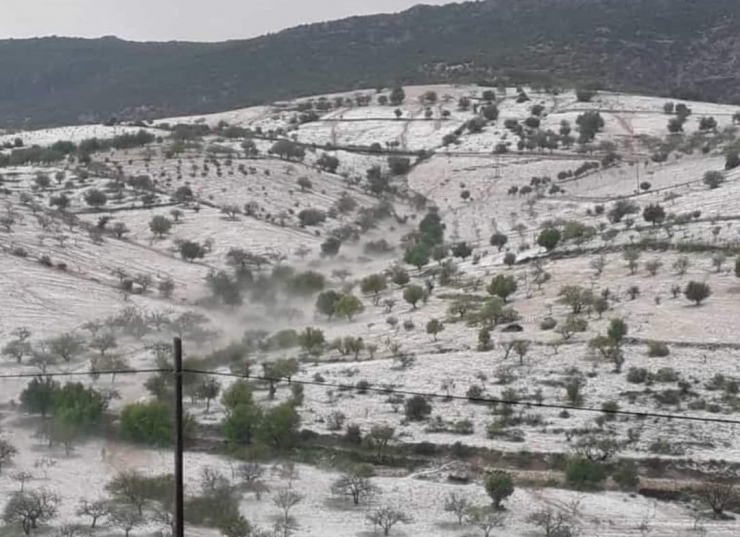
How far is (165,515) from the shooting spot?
14430 millimetres

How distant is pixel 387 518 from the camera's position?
14.6 m

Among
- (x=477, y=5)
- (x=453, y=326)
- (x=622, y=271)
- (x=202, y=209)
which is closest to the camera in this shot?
(x=453, y=326)

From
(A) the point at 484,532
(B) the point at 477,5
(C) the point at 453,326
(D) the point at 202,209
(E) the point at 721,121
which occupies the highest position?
(B) the point at 477,5

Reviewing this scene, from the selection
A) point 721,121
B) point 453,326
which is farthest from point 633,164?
point 453,326

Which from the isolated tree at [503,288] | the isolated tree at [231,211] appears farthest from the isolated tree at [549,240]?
the isolated tree at [231,211]

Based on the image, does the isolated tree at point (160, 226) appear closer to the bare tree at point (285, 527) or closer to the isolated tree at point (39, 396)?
the isolated tree at point (39, 396)

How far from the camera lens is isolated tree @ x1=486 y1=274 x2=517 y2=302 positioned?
26047 millimetres

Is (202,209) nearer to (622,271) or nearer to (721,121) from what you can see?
(622,271)

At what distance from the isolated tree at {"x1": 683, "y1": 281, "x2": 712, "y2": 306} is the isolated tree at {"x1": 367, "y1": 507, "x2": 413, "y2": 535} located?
1146 cm

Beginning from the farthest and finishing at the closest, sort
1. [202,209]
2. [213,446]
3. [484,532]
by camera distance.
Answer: [202,209]
[213,446]
[484,532]

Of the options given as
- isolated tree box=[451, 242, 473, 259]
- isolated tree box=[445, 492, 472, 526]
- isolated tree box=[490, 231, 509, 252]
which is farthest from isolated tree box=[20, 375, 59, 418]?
isolated tree box=[490, 231, 509, 252]

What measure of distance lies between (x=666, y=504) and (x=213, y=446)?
24.4ft

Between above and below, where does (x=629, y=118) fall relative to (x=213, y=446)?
above

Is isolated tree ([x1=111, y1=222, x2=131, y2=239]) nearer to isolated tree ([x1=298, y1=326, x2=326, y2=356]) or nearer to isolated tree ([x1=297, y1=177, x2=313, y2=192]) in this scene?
isolated tree ([x1=297, y1=177, x2=313, y2=192])
